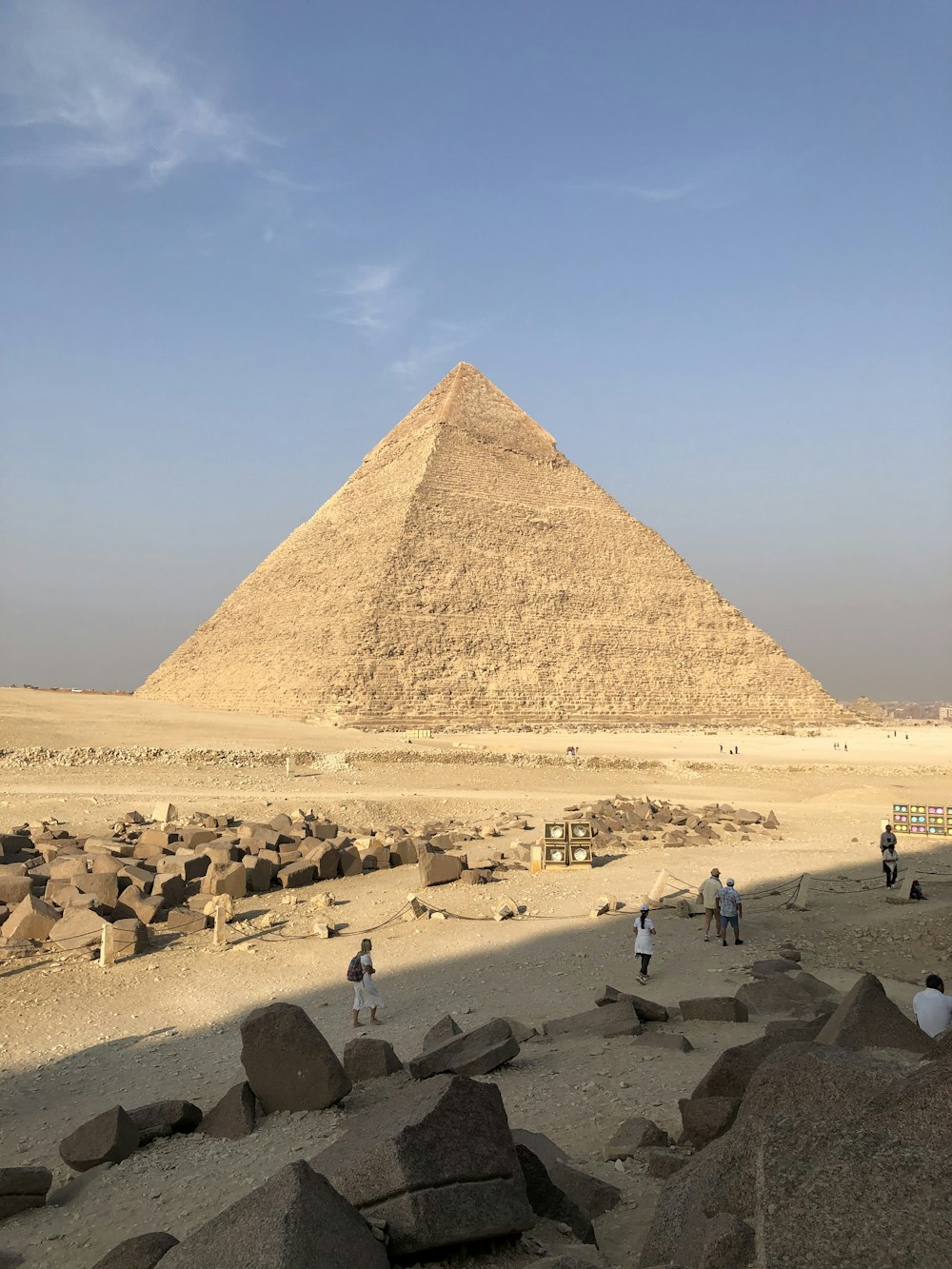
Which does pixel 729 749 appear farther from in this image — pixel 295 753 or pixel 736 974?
pixel 736 974

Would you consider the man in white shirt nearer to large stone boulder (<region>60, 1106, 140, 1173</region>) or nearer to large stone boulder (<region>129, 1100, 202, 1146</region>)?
large stone boulder (<region>129, 1100, 202, 1146</region>)

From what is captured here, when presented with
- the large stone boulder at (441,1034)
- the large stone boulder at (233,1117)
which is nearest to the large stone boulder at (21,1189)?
the large stone boulder at (233,1117)

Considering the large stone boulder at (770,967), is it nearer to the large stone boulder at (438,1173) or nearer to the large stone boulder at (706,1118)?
the large stone boulder at (706,1118)

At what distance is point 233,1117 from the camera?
12.2 feet

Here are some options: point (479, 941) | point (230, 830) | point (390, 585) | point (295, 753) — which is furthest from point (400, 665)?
point (479, 941)

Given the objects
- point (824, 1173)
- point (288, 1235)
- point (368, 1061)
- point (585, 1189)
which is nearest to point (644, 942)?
point (368, 1061)

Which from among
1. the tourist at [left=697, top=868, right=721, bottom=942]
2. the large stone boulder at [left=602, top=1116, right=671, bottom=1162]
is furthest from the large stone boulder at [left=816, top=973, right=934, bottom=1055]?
the tourist at [left=697, top=868, right=721, bottom=942]

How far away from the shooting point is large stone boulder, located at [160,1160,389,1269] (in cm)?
194

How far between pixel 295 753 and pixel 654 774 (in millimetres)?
9145

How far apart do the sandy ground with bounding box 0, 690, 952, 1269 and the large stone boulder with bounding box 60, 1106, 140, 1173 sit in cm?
7

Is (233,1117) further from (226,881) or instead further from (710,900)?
(226,881)

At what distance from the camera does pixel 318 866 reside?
969 cm

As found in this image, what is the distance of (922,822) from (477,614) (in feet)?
146

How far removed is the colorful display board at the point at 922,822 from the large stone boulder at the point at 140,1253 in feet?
41.6
